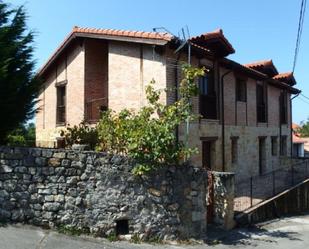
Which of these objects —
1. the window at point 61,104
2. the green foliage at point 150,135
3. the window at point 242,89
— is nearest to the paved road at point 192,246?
the green foliage at point 150,135

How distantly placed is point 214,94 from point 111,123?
6359 mm

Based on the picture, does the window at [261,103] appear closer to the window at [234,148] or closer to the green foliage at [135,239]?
the window at [234,148]

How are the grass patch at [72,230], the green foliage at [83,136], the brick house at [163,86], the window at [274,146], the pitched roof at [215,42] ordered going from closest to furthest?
the grass patch at [72,230] → the green foliage at [83,136] → the brick house at [163,86] → the pitched roof at [215,42] → the window at [274,146]

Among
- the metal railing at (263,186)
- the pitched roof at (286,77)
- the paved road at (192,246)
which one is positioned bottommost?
the paved road at (192,246)

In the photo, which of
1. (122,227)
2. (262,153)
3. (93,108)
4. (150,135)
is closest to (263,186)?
(262,153)

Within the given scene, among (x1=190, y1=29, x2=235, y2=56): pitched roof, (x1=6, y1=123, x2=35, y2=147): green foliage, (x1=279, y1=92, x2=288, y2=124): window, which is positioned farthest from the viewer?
(x1=279, y1=92, x2=288, y2=124): window

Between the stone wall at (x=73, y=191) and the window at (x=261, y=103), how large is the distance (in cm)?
1262

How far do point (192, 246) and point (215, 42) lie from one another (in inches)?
331

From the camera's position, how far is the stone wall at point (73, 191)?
919 centimetres

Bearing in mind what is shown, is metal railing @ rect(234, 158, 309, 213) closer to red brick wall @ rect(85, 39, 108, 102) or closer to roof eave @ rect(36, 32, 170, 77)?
roof eave @ rect(36, 32, 170, 77)

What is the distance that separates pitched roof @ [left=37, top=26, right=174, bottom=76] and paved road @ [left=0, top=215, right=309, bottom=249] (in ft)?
15.9

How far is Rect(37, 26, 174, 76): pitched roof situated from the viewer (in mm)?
12502

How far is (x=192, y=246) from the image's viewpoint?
Answer: 9328 millimetres

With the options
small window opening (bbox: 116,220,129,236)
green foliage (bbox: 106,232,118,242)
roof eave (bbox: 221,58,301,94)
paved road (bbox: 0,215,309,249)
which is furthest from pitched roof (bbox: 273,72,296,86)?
green foliage (bbox: 106,232,118,242)
